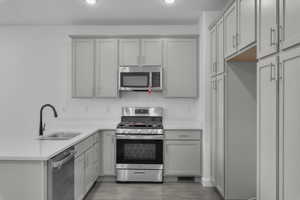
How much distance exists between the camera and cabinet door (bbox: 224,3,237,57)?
304 centimetres

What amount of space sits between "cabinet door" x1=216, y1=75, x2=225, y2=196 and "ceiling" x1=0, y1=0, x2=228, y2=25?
1.19m

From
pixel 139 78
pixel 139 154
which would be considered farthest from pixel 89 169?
pixel 139 78

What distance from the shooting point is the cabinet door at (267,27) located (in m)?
1.99

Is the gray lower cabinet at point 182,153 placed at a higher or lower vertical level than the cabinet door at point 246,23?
lower

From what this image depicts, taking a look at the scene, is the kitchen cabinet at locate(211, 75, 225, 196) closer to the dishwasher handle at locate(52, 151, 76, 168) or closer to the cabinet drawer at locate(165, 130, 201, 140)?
the cabinet drawer at locate(165, 130, 201, 140)

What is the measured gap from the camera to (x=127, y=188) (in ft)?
14.2

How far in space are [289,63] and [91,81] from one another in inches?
141

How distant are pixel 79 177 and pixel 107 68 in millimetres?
2034

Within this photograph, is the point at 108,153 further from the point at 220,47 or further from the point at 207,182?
the point at 220,47

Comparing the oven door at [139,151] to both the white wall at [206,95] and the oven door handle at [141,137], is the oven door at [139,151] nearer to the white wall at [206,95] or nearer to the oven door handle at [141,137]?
the oven door handle at [141,137]

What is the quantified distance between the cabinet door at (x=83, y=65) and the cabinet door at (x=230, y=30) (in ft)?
A: 7.73

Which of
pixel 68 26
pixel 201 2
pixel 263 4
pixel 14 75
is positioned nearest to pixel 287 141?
pixel 263 4

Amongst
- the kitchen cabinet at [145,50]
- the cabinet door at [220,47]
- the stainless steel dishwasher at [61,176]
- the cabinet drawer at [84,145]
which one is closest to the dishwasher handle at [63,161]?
the stainless steel dishwasher at [61,176]

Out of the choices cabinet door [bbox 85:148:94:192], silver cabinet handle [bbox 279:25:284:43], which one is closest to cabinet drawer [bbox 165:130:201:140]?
cabinet door [bbox 85:148:94:192]
